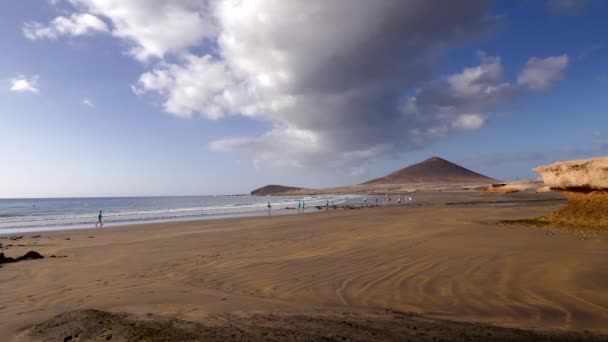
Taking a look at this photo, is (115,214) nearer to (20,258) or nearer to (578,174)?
(20,258)

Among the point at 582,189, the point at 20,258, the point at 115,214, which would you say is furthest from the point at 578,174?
the point at 115,214

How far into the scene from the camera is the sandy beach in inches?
196

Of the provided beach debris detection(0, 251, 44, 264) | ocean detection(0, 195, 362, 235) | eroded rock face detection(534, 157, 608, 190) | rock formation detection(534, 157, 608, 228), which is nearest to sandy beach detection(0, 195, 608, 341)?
beach debris detection(0, 251, 44, 264)

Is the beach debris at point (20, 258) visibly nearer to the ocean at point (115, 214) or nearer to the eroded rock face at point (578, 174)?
the ocean at point (115, 214)

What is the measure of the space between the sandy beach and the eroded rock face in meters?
3.21

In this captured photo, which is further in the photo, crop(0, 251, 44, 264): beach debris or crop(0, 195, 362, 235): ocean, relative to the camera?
crop(0, 195, 362, 235): ocean

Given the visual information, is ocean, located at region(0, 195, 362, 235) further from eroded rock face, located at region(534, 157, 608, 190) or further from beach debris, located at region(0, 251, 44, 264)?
eroded rock face, located at region(534, 157, 608, 190)

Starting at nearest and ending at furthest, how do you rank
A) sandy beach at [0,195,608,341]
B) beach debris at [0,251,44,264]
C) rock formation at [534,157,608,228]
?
sandy beach at [0,195,608,341]
beach debris at [0,251,44,264]
rock formation at [534,157,608,228]

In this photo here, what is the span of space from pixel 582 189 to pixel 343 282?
13.8 m

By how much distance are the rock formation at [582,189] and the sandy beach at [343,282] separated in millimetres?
2284

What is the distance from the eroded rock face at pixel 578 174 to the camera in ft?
44.6

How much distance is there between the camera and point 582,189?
14.5m

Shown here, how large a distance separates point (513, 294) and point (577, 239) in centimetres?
740

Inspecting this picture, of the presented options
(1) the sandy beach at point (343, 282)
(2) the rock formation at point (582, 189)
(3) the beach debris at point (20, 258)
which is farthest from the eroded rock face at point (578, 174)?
(3) the beach debris at point (20, 258)
